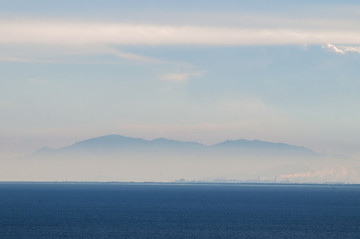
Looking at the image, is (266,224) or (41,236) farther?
(266,224)

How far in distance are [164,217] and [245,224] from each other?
920 inches

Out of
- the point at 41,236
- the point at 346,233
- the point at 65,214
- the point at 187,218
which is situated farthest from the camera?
the point at 65,214

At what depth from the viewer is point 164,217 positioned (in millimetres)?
159500

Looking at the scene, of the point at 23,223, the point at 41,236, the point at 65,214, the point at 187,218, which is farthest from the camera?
the point at 65,214

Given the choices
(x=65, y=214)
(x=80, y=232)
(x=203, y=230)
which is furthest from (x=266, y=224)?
(x=65, y=214)

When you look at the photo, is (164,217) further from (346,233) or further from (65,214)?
(346,233)

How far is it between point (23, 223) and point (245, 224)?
42.5 meters

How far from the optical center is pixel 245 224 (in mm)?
142500

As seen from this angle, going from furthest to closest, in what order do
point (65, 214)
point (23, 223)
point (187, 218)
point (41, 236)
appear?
point (65, 214), point (187, 218), point (23, 223), point (41, 236)

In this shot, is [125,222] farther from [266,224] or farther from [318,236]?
[318,236]

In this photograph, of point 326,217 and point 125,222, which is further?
point 326,217

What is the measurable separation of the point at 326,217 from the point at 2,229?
A: 74006 millimetres

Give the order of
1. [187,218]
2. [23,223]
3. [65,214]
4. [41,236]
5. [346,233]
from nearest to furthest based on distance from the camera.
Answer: [41,236] < [346,233] < [23,223] < [187,218] < [65,214]

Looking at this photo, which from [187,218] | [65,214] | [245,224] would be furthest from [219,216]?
[65,214]
